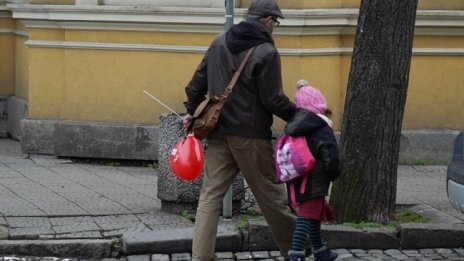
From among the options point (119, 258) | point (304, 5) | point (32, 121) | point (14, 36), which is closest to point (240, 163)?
point (119, 258)

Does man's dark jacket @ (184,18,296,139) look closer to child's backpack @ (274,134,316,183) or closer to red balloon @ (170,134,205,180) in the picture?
child's backpack @ (274,134,316,183)

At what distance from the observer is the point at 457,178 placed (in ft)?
25.3

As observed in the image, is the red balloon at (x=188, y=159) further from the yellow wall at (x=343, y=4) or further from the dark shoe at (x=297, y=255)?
the yellow wall at (x=343, y=4)

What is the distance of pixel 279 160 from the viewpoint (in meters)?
7.27

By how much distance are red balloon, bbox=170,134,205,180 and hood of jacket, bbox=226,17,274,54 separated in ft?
2.62

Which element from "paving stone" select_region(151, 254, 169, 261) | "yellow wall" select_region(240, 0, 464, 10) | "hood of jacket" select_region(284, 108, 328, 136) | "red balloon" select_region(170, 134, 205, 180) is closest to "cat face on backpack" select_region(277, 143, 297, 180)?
"hood of jacket" select_region(284, 108, 328, 136)

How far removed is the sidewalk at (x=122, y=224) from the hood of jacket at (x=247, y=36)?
62.1 inches

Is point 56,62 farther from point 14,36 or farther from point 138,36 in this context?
point 14,36

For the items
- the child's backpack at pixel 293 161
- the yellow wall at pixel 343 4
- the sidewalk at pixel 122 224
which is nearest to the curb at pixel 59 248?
the sidewalk at pixel 122 224

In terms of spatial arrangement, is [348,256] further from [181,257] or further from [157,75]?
[157,75]

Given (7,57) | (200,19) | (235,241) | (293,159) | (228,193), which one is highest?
(200,19)

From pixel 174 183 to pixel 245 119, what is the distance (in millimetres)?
1656

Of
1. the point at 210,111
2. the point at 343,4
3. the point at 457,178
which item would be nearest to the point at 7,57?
the point at 343,4

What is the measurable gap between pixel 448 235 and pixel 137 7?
4.80m
